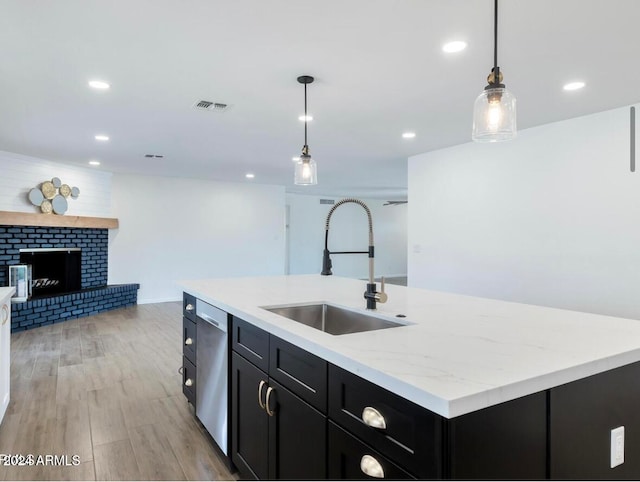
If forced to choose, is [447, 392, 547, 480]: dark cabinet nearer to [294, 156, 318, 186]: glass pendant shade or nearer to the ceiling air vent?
[294, 156, 318, 186]: glass pendant shade

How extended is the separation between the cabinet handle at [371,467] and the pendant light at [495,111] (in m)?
1.35

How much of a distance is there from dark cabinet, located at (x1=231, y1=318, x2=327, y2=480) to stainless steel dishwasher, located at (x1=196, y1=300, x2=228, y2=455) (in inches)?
4.6

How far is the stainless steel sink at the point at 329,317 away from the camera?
6.48 feet

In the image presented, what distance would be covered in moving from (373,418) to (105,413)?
2481mm

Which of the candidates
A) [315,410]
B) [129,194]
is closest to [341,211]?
[129,194]

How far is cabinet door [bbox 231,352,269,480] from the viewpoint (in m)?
1.72

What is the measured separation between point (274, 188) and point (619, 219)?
6.67 m

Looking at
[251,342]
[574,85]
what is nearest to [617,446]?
[251,342]

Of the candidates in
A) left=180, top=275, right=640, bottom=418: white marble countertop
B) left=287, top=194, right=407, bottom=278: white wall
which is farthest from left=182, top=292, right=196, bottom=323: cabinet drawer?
left=287, top=194, right=407, bottom=278: white wall

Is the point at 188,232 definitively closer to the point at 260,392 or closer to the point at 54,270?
the point at 54,270

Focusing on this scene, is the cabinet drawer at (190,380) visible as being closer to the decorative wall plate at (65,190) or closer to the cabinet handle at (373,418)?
the cabinet handle at (373,418)

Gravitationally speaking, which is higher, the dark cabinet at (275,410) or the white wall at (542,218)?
the white wall at (542,218)

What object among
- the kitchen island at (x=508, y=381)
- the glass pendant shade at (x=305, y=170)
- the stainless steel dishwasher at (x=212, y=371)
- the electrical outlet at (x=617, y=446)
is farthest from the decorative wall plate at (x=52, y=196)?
the electrical outlet at (x=617, y=446)

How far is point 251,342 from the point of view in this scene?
1.83m
